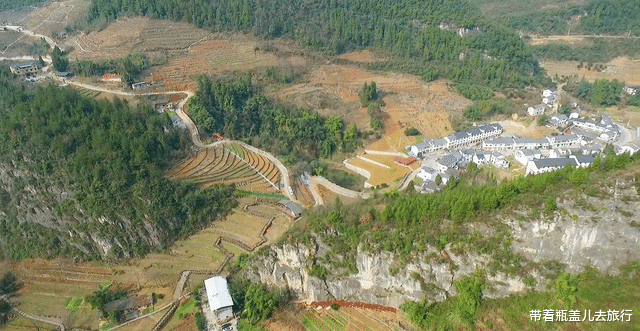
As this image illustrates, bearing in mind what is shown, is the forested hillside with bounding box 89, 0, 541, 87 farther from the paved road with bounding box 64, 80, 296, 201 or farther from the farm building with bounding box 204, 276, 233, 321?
the farm building with bounding box 204, 276, 233, 321

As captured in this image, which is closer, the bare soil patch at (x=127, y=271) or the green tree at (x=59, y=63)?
the bare soil patch at (x=127, y=271)

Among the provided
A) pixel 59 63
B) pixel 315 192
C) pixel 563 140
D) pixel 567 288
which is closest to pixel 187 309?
pixel 315 192

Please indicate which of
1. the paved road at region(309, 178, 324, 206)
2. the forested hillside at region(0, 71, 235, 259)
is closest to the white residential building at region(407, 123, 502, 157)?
the paved road at region(309, 178, 324, 206)

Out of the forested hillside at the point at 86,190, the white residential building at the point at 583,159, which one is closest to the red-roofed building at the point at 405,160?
the white residential building at the point at 583,159

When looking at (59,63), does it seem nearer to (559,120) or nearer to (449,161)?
(449,161)

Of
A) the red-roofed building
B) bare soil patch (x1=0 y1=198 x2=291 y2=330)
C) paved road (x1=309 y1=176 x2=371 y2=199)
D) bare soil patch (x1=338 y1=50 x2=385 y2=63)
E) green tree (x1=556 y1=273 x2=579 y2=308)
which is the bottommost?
bare soil patch (x1=0 y1=198 x2=291 y2=330)

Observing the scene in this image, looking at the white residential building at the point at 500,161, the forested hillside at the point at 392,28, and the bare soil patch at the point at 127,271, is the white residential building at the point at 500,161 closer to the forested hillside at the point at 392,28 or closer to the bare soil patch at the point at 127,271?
the forested hillside at the point at 392,28
